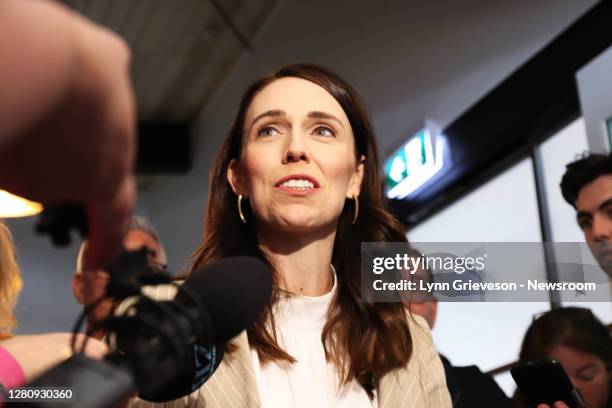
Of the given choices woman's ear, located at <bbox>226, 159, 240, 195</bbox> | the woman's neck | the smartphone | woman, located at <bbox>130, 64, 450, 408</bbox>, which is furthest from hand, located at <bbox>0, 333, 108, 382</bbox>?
the smartphone

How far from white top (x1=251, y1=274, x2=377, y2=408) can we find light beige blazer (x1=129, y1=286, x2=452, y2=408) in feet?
0.15

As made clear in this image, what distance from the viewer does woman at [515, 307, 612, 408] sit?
2168 millimetres

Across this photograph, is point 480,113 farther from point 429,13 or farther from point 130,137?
point 130,137

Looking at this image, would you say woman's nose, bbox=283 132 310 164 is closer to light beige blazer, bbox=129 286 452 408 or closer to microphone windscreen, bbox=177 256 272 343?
light beige blazer, bbox=129 286 452 408

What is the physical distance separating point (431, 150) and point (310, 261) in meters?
3.65

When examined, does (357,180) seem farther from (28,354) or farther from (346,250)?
(28,354)

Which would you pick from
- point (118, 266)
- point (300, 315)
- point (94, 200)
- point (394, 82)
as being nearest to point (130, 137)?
point (94, 200)

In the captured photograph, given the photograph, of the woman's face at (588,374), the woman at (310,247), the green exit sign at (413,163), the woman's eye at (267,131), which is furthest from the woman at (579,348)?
the green exit sign at (413,163)

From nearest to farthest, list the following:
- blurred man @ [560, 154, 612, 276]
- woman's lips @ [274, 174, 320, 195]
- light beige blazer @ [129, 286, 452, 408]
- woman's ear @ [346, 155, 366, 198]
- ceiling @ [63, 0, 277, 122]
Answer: light beige blazer @ [129, 286, 452, 408]
woman's lips @ [274, 174, 320, 195]
woman's ear @ [346, 155, 366, 198]
blurred man @ [560, 154, 612, 276]
ceiling @ [63, 0, 277, 122]

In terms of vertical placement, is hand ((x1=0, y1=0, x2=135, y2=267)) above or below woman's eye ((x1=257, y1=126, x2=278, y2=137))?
below

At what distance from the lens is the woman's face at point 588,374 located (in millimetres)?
2148

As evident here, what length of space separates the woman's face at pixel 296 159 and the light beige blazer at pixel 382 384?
0.28 meters

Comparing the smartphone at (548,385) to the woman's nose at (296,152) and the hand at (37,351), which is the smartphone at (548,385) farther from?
the hand at (37,351)

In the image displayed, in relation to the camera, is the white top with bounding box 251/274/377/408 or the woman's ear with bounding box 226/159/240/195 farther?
the woman's ear with bounding box 226/159/240/195
